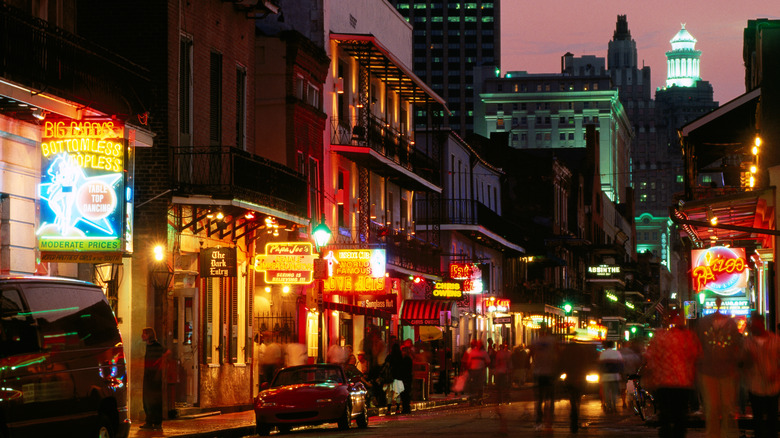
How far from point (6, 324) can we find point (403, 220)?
3413 cm

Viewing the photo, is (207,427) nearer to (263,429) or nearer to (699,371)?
(263,429)

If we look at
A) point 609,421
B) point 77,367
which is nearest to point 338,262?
point 609,421

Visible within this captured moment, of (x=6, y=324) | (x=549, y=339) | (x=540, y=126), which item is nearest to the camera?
(x=6, y=324)

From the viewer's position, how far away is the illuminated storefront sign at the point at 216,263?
25.9 m

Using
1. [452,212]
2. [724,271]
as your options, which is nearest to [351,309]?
[724,271]

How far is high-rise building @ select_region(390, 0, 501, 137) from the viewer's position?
182625mm

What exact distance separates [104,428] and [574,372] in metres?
9.45

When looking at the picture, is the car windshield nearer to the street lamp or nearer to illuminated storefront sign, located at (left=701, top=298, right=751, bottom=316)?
the street lamp

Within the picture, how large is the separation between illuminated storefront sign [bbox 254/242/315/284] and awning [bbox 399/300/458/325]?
1381cm

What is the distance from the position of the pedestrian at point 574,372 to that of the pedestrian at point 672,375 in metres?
4.42

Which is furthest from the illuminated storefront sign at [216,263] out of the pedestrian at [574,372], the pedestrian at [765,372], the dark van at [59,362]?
the pedestrian at [765,372]

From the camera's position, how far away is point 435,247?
1866 inches

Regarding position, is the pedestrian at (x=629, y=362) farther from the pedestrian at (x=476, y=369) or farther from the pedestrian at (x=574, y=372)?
the pedestrian at (x=574, y=372)

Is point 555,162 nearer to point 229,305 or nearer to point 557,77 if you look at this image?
point 229,305
